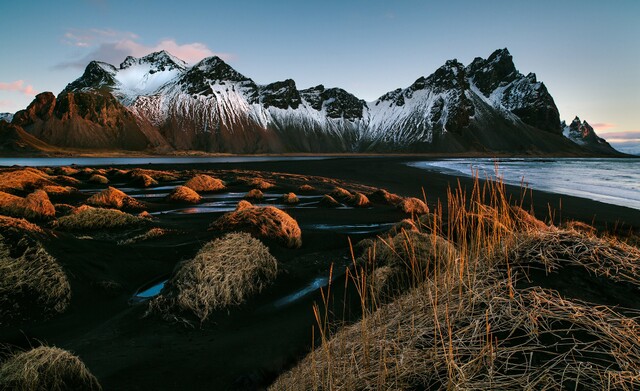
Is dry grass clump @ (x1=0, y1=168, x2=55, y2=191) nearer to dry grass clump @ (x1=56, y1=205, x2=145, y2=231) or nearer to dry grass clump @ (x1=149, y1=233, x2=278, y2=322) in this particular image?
dry grass clump @ (x1=56, y1=205, x2=145, y2=231)

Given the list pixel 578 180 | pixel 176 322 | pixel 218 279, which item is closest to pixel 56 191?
pixel 218 279

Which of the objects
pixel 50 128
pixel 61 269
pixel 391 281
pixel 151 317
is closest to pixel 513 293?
pixel 391 281

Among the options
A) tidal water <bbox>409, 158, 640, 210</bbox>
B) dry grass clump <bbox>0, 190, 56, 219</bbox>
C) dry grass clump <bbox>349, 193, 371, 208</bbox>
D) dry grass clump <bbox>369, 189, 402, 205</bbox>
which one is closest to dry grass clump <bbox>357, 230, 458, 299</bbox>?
tidal water <bbox>409, 158, 640, 210</bbox>

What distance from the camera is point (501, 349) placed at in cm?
213

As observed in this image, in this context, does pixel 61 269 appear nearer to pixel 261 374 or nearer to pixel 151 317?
pixel 151 317

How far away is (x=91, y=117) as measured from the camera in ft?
566

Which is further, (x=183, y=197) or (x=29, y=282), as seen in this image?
(x=183, y=197)

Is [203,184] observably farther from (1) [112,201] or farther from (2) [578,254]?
(2) [578,254]

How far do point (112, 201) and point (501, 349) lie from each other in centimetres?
1530

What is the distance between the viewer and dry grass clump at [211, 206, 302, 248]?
8.85 m

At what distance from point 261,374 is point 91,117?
211 meters

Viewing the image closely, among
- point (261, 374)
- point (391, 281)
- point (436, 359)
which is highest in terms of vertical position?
point (436, 359)

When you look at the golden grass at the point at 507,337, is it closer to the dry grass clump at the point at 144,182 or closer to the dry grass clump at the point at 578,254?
the dry grass clump at the point at 578,254

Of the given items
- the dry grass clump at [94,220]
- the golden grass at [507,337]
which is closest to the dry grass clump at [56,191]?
the dry grass clump at [94,220]
